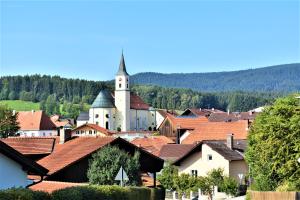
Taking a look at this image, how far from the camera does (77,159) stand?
28.5 m

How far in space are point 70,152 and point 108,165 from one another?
411cm

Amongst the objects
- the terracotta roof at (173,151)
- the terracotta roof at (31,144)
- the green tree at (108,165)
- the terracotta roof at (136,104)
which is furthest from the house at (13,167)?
the terracotta roof at (136,104)

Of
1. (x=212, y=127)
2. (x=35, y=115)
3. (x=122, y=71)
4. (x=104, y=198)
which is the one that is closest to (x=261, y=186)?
(x=104, y=198)

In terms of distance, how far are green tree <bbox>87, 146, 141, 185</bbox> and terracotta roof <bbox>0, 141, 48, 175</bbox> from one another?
5.90m

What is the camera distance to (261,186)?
38.7 meters

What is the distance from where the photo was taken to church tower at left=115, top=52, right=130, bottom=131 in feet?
533

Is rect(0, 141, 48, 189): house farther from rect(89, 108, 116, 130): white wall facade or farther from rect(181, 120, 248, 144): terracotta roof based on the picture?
rect(89, 108, 116, 130): white wall facade

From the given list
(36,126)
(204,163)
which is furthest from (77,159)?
(36,126)

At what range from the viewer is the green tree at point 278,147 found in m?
37.0

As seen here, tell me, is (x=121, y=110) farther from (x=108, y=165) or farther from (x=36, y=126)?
(x=108, y=165)

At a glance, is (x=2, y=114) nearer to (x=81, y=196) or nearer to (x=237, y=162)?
(x=237, y=162)

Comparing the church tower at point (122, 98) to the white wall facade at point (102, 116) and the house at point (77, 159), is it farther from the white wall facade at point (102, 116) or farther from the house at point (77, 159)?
the house at point (77, 159)

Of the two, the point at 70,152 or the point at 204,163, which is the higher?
the point at 70,152

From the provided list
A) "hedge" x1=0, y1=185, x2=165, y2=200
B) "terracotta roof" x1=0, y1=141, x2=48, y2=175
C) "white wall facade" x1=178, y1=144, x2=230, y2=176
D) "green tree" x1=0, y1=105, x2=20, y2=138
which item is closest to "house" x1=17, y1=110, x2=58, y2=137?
"green tree" x1=0, y1=105, x2=20, y2=138
